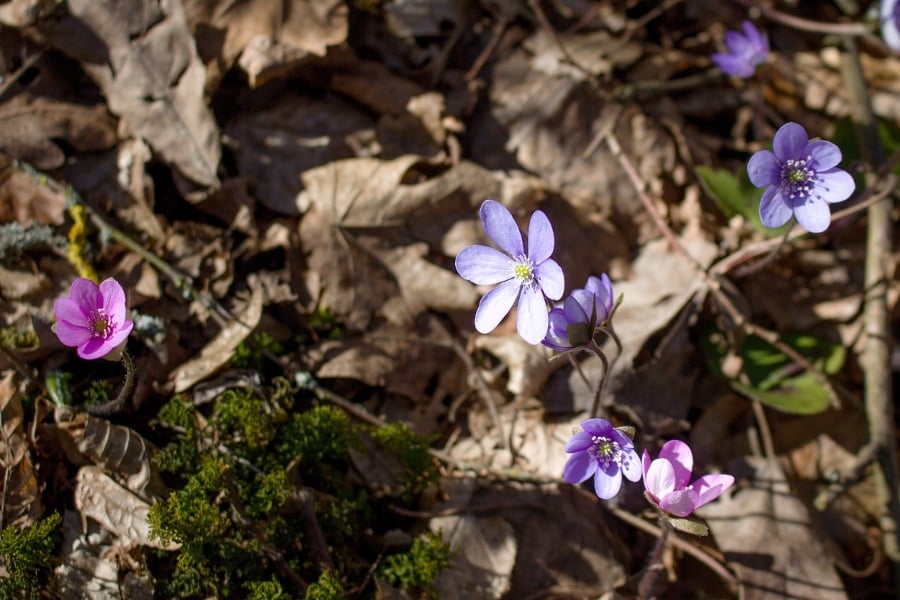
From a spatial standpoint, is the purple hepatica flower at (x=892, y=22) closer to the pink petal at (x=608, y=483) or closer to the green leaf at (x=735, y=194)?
the green leaf at (x=735, y=194)

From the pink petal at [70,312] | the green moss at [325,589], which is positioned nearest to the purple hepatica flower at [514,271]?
the green moss at [325,589]

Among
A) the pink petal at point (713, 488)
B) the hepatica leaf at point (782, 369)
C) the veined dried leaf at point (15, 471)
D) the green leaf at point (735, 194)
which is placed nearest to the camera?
the pink petal at point (713, 488)

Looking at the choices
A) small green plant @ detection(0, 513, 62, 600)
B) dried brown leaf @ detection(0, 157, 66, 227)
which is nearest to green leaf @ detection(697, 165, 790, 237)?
dried brown leaf @ detection(0, 157, 66, 227)

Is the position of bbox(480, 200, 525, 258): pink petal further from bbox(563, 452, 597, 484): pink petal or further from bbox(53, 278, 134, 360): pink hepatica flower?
bbox(53, 278, 134, 360): pink hepatica flower

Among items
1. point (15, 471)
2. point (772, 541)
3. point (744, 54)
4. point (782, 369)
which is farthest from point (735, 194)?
point (15, 471)

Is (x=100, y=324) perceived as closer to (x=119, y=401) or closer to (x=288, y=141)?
(x=119, y=401)
